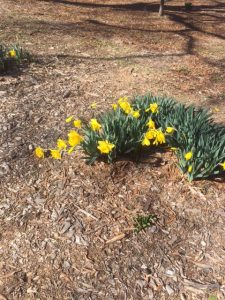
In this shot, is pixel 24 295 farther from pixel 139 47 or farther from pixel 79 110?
pixel 139 47

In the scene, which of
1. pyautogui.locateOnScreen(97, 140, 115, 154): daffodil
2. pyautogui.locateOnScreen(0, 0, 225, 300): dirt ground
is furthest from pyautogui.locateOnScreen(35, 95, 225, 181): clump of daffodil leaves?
pyautogui.locateOnScreen(0, 0, 225, 300): dirt ground

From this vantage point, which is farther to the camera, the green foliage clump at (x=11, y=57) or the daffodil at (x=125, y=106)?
the green foliage clump at (x=11, y=57)

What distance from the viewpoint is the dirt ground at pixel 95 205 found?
268cm

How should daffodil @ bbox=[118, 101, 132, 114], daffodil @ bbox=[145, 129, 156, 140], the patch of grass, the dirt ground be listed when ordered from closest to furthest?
the dirt ground, the patch of grass, daffodil @ bbox=[145, 129, 156, 140], daffodil @ bbox=[118, 101, 132, 114]

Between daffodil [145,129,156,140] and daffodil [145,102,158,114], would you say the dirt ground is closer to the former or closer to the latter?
daffodil [145,129,156,140]

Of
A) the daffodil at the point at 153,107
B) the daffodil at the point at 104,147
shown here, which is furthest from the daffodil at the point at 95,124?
the daffodil at the point at 153,107

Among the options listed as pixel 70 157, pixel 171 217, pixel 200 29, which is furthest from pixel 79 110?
pixel 200 29

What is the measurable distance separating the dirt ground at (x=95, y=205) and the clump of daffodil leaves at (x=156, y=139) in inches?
6.3

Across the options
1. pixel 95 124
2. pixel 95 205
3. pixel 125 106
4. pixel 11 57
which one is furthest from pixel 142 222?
pixel 11 57

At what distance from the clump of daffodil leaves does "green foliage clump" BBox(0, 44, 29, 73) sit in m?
2.24

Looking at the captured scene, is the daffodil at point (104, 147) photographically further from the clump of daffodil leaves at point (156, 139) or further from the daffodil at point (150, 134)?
the daffodil at point (150, 134)

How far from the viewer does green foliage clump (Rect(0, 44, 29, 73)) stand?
17.7 ft

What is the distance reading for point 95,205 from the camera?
10.7 ft

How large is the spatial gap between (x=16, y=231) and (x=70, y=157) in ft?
3.53
